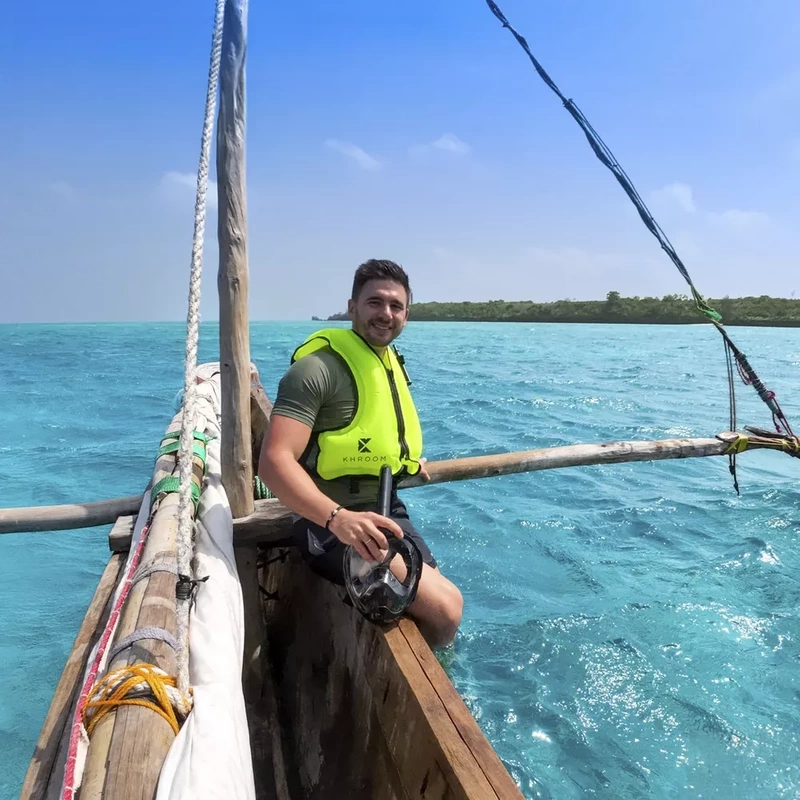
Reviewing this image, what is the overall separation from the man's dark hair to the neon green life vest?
27cm

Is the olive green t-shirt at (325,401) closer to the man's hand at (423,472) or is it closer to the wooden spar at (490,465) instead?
the wooden spar at (490,465)

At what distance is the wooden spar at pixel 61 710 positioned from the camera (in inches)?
59.2

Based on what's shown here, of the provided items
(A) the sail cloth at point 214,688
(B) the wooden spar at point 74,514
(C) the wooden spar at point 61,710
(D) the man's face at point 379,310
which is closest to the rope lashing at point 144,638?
(A) the sail cloth at point 214,688

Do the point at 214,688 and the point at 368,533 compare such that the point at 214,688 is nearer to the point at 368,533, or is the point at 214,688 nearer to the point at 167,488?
the point at 368,533

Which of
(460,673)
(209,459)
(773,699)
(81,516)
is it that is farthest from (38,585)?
(773,699)

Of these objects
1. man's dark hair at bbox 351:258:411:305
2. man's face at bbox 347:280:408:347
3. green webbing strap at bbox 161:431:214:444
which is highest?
man's dark hair at bbox 351:258:411:305

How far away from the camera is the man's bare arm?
1956 millimetres

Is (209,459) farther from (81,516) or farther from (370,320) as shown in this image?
(370,320)

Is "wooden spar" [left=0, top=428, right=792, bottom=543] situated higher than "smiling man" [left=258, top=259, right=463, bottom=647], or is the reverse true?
"smiling man" [left=258, top=259, right=463, bottom=647]

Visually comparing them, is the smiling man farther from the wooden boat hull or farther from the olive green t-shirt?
the wooden boat hull

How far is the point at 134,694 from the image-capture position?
1366mm

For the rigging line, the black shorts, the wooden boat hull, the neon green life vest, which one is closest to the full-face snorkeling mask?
the wooden boat hull

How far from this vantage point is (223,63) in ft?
8.95

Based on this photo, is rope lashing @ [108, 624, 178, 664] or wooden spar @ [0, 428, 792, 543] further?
wooden spar @ [0, 428, 792, 543]
